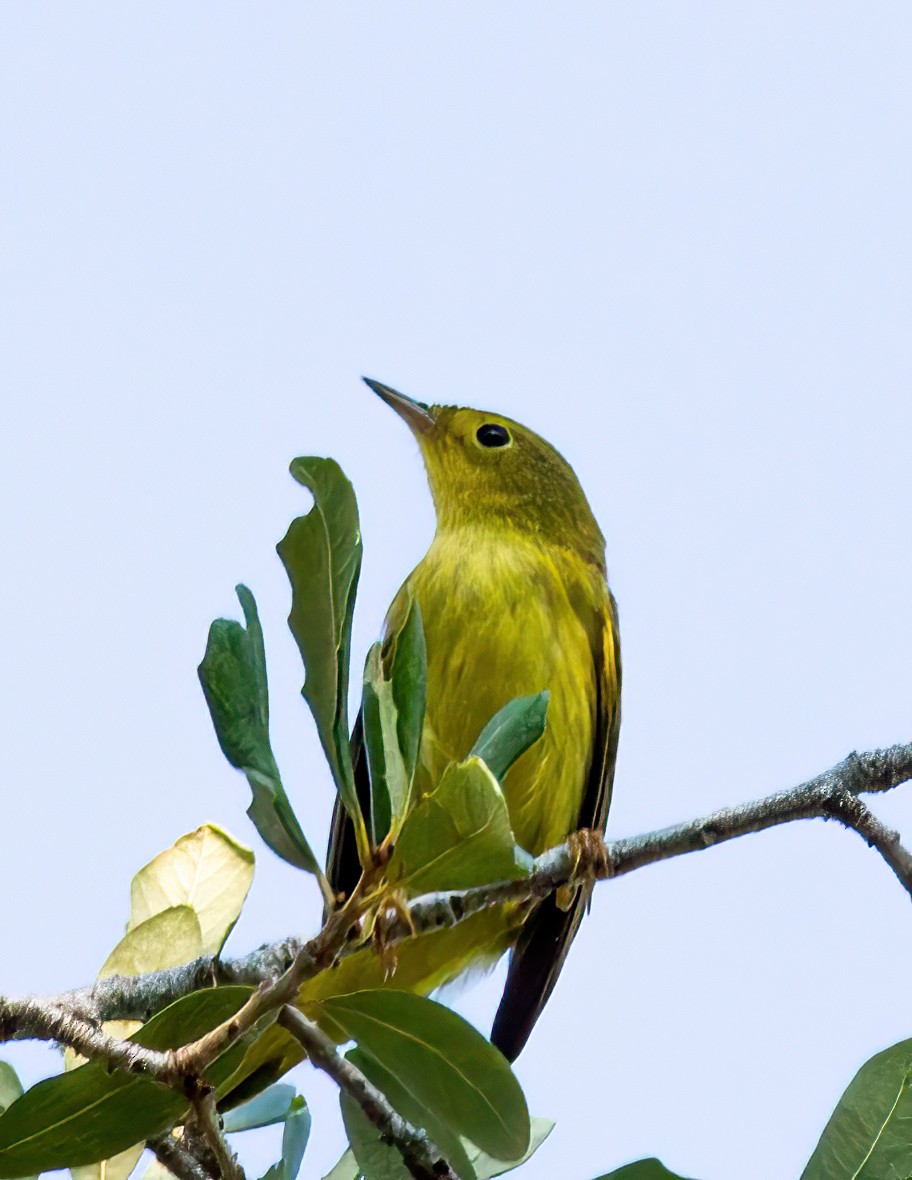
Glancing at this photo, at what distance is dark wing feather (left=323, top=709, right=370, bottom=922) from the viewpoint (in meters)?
3.88

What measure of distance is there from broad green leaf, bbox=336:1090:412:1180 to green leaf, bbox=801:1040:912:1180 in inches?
26.4

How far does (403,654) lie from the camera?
219cm

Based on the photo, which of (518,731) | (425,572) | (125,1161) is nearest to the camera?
(518,731)

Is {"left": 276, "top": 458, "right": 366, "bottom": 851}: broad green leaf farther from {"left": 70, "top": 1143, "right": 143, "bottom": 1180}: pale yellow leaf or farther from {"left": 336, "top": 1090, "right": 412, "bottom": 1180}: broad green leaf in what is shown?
{"left": 70, "top": 1143, "right": 143, "bottom": 1180}: pale yellow leaf

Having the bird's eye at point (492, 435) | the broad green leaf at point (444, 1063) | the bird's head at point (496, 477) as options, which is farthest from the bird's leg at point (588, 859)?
the bird's eye at point (492, 435)

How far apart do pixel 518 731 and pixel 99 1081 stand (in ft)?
2.48

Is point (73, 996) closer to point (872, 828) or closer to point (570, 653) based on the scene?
point (872, 828)

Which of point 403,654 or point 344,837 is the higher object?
point 403,654

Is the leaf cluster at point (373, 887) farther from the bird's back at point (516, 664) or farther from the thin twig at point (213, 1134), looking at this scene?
the bird's back at point (516, 664)

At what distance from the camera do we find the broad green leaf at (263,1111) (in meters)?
2.74

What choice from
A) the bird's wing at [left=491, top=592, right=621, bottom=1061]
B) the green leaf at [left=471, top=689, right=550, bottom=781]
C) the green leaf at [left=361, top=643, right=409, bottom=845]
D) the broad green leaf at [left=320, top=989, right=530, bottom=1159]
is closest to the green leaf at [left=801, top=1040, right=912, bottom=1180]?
the broad green leaf at [left=320, top=989, right=530, bottom=1159]

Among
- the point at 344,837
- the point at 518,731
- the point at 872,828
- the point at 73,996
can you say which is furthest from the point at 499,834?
the point at 344,837

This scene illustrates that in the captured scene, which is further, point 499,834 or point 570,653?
point 570,653

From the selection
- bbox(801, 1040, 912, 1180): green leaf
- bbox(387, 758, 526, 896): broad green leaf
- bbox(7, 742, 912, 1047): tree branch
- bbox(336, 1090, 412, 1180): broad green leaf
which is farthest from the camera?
bbox(336, 1090, 412, 1180): broad green leaf
